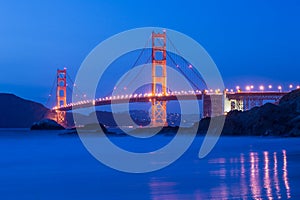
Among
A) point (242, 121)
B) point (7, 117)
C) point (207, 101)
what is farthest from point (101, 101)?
point (7, 117)

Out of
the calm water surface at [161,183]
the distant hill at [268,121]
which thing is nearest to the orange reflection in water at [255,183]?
the calm water surface at [161,183]

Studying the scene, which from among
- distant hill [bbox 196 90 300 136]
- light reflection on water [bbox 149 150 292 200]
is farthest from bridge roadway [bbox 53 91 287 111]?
light reflection on water [bbox 149 150 292 200]

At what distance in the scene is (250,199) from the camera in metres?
5.09

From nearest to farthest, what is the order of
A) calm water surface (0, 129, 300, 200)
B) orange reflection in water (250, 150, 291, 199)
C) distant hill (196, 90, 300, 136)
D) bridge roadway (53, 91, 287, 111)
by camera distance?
orange reflection in water (250, 150, 291, 199)
calm water surface (0, 129, 300, 200)
distant hill (196, 90, 300, 136)
bridge roadway (53, 91, 287, 111)

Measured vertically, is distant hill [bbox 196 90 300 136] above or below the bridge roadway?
below

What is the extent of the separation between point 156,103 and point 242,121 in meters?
9.92

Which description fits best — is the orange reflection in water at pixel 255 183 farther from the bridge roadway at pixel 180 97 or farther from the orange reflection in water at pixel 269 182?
the bridge roadway at pixel 180 97

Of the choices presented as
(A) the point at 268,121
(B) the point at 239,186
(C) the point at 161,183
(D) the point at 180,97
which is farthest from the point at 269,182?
(D) the point at 180,97

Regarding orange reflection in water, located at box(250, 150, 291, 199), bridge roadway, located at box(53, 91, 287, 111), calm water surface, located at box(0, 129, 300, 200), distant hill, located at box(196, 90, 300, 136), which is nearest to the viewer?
orange reflection in water, located at box(250, 150, 291, 199)

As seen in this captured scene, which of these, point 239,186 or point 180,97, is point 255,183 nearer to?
point 239,186

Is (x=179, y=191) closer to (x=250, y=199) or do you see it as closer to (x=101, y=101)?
(x=250, y=199)

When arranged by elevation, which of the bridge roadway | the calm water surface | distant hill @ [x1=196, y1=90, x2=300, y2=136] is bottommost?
the calm water surface

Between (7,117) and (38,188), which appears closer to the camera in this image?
A: (38,188)

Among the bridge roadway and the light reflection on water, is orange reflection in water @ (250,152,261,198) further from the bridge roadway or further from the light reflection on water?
the bridge roadway
